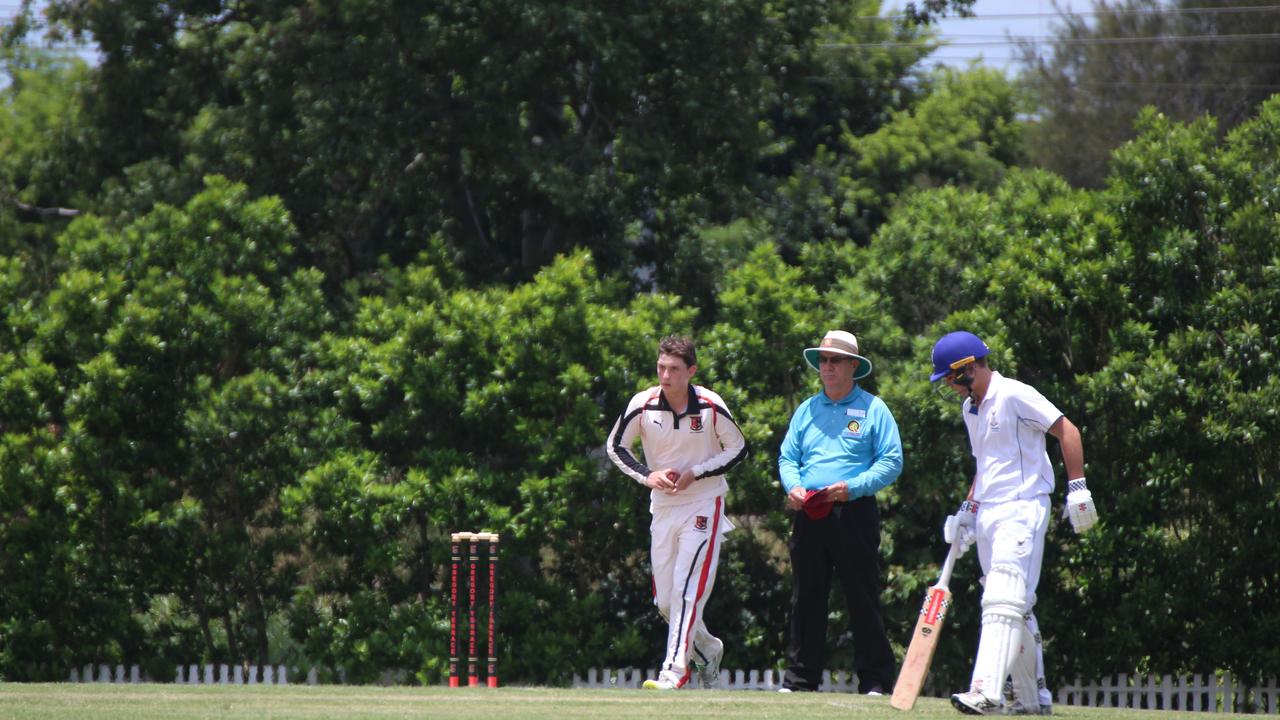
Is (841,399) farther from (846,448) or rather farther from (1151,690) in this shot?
(1151,690)

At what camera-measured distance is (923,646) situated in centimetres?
742

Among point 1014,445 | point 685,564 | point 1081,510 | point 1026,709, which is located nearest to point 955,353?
point 1014,445

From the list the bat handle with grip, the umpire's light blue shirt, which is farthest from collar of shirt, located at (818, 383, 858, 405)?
the bat handle with grip

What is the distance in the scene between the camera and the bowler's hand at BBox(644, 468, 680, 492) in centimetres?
894

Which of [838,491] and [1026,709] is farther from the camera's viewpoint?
[838,491]

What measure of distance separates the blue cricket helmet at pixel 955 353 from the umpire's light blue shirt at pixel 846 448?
1.27 meters

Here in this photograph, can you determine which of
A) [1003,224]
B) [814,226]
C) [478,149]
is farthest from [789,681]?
[814,226]

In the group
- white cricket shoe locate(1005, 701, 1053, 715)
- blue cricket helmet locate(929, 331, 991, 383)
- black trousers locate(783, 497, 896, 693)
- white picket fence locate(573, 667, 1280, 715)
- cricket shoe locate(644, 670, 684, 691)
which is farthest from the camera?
white picket fence locate(573, 667, 1280, 715)

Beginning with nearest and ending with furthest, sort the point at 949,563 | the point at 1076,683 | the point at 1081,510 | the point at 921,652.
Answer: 1. the point at 1081,510
2. the point at 921,652
3. the point at 949,563
4. the point at 1076,683

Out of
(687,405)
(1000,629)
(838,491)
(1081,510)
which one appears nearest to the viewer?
(1000,629)

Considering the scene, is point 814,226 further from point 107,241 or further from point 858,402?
point 858,402

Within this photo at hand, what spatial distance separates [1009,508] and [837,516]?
177 centimetres

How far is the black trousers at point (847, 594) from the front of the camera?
355 inches

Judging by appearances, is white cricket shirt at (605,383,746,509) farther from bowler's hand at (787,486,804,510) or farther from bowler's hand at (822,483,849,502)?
bowler's hand at (822,483,849,502)
